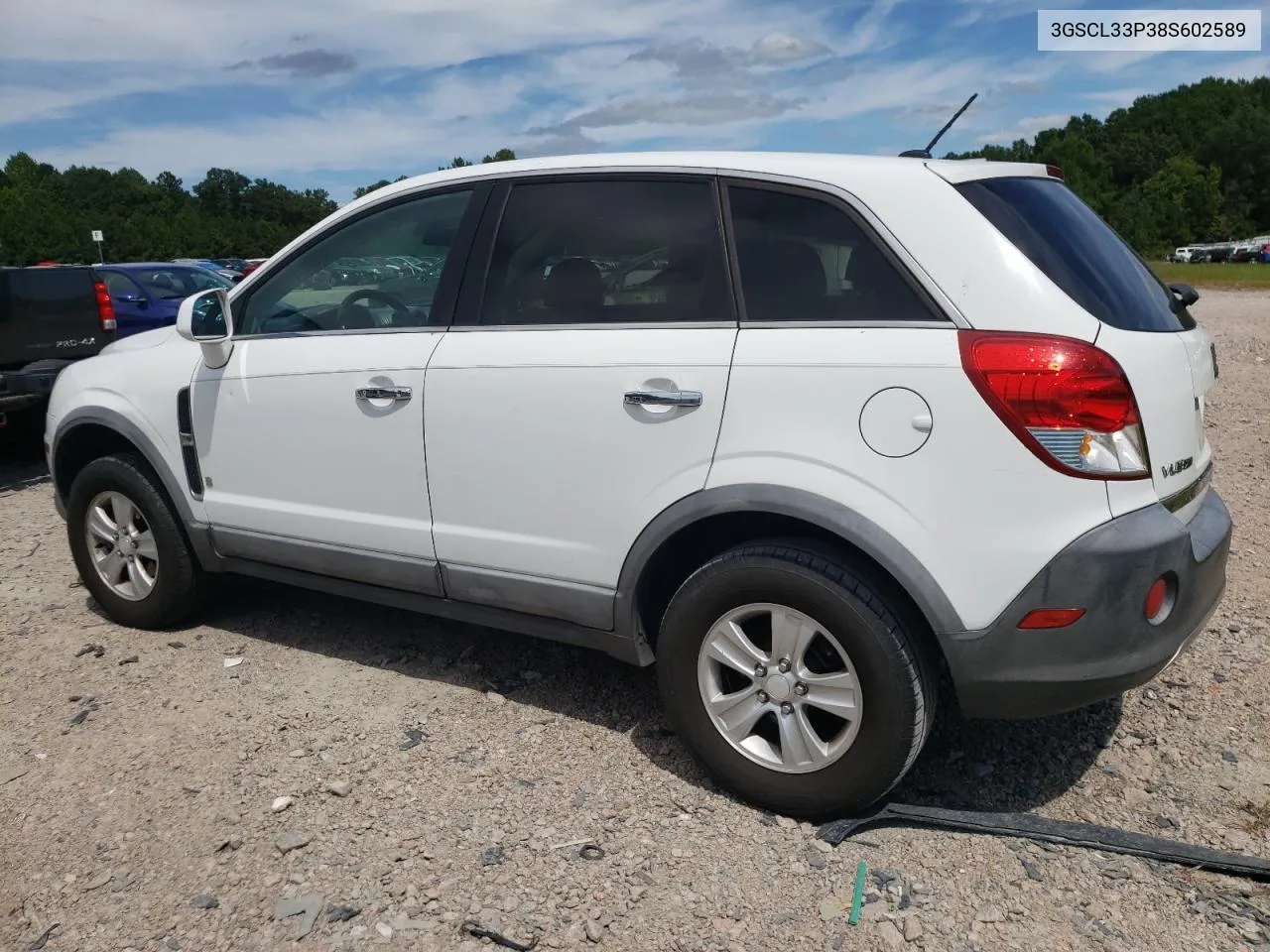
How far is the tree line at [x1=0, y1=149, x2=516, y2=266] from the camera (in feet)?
192

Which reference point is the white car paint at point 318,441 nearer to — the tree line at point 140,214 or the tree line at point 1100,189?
the tree line at point 140,214

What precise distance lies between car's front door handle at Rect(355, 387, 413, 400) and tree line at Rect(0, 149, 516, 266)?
174 feet

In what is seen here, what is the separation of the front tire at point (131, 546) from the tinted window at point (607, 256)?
1.95 meters

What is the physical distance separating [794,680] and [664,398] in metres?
0.90

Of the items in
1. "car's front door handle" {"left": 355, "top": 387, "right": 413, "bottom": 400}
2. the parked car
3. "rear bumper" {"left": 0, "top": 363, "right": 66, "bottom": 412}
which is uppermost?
the parked car

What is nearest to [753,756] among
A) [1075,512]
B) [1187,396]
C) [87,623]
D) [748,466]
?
[748,466]

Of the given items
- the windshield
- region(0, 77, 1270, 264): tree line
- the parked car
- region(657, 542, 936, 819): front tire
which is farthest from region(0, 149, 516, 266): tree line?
region(657, 542, 936, 819): front tire

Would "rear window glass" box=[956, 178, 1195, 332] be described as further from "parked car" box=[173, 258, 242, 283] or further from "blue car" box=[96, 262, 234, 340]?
"parked car" box=[173, 258, 242, 283]

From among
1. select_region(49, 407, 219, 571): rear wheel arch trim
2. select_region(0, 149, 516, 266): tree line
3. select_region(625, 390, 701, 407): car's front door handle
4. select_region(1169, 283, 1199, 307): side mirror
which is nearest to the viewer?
select_region(625, 390, 701, 407): car's front door handle

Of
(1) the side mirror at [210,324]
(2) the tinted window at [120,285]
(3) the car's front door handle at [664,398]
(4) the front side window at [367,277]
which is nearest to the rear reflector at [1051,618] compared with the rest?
(3) the car's front door handle at [664,398]

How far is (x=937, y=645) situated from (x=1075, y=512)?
0.56 metres

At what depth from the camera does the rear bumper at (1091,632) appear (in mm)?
2607

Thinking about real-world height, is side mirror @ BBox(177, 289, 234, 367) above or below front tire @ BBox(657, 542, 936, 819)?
above

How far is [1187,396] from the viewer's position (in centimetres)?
289
